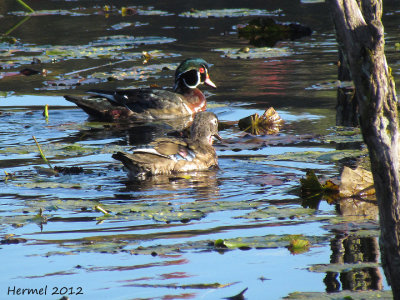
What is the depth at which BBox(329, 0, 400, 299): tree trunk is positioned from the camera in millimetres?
3693

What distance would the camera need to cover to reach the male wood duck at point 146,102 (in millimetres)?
12352

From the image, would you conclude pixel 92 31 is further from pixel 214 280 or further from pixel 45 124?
pixel 214 280

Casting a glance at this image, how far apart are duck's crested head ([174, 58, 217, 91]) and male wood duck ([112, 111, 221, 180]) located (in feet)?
13.2

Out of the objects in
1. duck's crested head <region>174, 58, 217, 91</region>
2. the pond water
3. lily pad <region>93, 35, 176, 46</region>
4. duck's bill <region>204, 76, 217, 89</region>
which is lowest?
the pond water

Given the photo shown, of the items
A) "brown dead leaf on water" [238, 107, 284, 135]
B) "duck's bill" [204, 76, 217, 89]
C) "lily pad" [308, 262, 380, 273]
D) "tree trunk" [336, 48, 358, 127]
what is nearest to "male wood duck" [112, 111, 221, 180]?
"brown dead leaf on water" [238, 107, 284, 135]

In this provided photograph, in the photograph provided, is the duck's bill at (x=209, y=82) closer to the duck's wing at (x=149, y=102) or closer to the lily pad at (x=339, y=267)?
the duck's wing at (x=149, y=102)

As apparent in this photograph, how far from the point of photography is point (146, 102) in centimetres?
1249

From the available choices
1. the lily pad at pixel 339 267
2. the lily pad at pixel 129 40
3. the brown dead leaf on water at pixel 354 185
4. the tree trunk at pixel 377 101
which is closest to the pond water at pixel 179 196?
the lily pad at pixel 339 267

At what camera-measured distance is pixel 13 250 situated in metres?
5.71

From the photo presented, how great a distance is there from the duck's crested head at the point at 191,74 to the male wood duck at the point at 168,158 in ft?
13.2

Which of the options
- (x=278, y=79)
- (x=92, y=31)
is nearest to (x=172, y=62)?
(x=278, y=79)

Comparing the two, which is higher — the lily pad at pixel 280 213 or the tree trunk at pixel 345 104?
the tree trunk at pixel 345 104

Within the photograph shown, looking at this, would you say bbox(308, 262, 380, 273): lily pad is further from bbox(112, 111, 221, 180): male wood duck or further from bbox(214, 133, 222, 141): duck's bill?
bbox(214, 133, 222, 141): duck's bill

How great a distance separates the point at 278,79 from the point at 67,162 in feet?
21.0
